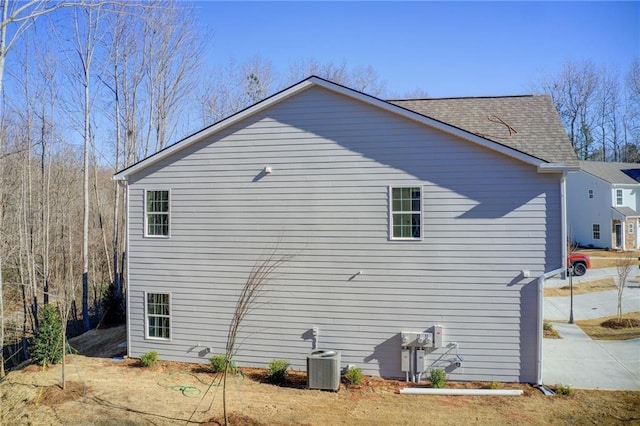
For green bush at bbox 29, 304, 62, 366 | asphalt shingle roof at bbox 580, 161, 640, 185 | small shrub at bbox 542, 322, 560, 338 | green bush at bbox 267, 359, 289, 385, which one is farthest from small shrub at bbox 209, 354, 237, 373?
asphalt shingle roof at bbox 580, 161, 640, 185

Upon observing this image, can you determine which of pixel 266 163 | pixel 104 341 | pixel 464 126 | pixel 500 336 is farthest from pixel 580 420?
pixel 104 341

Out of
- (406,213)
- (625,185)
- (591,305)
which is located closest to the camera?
(406,213)

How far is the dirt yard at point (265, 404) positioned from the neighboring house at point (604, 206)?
26568 millimetres

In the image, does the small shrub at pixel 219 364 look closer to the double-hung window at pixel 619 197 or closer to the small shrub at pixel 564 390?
the small shrub at pixel 564 390

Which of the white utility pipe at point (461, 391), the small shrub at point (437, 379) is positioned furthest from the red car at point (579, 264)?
the small shrub at point (437, 379)

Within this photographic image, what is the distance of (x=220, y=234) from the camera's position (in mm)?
11352

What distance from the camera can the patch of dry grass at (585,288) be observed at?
20.0m

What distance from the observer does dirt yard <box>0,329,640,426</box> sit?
26.0 feet

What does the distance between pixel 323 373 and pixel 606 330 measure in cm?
996

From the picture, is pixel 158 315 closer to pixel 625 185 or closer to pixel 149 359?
pixel 149 359

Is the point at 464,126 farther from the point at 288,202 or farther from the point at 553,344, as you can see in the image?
the point at 553,344

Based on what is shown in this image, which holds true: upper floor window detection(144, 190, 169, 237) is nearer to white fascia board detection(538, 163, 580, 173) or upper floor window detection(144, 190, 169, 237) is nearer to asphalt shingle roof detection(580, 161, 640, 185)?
white fascia board detection(538, 163, 580, 173)

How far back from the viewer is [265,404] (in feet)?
28.3

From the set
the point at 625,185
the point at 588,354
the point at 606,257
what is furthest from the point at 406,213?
Result: the point at 625,185
